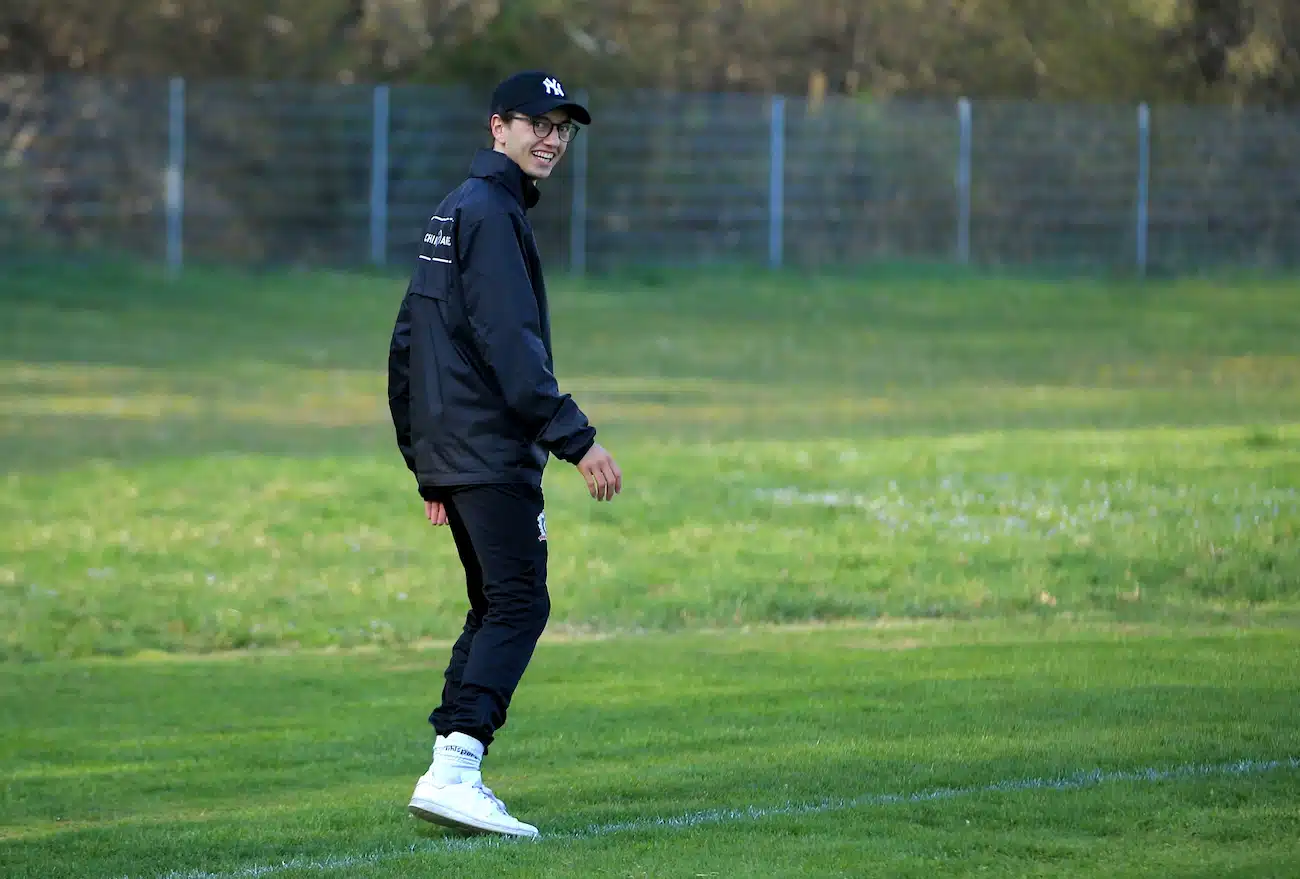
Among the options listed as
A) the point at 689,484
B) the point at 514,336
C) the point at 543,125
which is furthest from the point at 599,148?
the point at 514,336

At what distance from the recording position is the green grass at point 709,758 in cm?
598

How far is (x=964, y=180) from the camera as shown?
36250 mm

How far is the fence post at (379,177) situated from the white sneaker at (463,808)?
27981 mm

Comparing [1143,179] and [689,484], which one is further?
[1143,179]

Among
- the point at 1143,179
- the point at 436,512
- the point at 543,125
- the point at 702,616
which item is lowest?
the point at 702,616

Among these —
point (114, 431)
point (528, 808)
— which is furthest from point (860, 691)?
point (114, 431)

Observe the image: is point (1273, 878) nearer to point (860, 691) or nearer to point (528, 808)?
point (528, 808)

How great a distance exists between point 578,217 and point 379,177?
3362 millimetres

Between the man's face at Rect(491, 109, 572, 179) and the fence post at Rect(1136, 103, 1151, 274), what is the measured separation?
31649 mm

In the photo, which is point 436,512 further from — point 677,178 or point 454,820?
point 677,178

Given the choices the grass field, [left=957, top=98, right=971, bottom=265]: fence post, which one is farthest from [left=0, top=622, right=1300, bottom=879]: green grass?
[left=957, top=98, right=971, bottom=265]: fence post

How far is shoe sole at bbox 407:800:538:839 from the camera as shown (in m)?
6.19

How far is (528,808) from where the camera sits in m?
6.74

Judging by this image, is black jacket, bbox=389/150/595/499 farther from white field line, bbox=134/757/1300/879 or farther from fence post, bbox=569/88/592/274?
fence post, bbox=569/88/592/274
